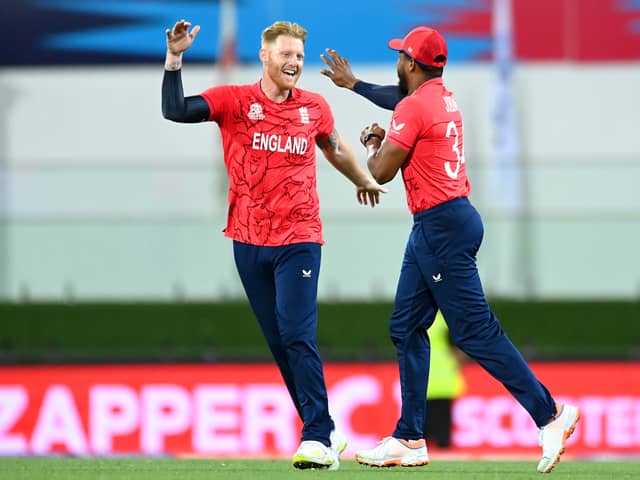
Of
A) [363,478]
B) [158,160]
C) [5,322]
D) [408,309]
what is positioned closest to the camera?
[363,478]

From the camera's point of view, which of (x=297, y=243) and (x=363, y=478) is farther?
(x=297, y=243)

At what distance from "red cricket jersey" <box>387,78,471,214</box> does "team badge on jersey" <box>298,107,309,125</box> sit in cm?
49

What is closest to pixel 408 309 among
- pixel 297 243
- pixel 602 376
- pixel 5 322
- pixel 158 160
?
pixel 297 243

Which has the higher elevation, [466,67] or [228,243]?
[466,67]

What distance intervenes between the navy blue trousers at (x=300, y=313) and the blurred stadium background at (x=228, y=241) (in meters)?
5.73

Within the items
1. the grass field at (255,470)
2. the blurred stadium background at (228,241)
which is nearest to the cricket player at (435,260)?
the grass field at (255,470)

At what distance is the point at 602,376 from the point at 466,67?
9.06 m

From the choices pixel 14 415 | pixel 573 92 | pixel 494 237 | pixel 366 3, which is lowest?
pixel 14 415

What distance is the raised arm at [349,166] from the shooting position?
734 cm

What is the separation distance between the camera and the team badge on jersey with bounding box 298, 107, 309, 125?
23.5ft

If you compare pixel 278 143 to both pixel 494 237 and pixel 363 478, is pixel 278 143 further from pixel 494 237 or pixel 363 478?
pixel 494 237

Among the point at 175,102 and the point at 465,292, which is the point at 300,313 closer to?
the point at 465,292

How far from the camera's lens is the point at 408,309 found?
7027 mm

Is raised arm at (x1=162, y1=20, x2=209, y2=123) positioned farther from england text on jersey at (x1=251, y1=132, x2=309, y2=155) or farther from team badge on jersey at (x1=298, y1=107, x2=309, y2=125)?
team badge on jersey at (x1=298, y1=107, x2=309, y2=125)
